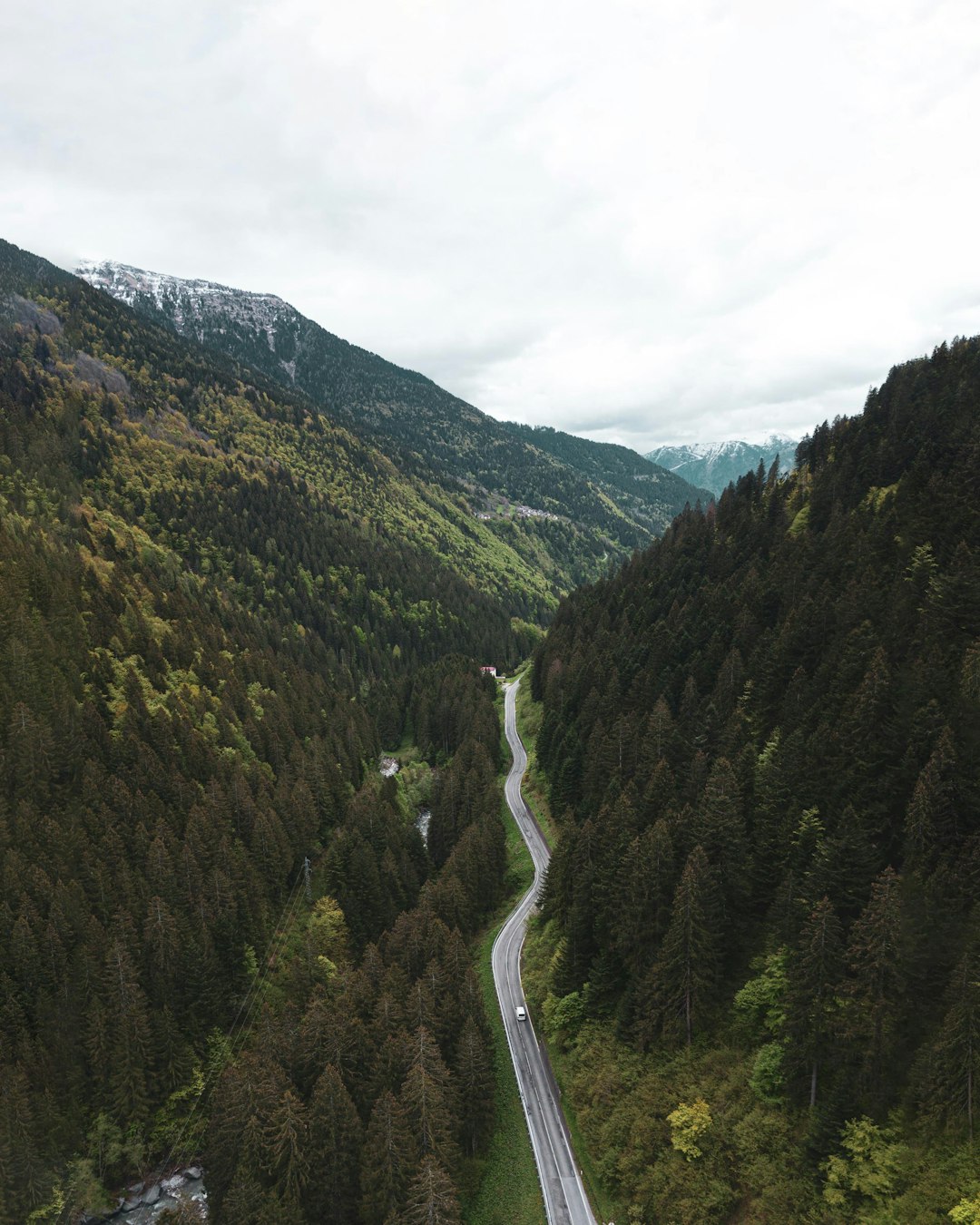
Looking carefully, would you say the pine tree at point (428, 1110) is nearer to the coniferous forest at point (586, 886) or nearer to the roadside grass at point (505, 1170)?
the coniferous forest at point (586, 886)

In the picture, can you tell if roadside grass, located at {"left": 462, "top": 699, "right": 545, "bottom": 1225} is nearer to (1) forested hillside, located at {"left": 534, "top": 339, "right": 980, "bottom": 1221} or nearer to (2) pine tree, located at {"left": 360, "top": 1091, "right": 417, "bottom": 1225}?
(1) forested hillside, located at {"left": 534, "top": 339, "right": 980, "bottom": 1221}

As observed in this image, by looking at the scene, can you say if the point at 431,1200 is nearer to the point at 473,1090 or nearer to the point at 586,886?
the point at 473,1090

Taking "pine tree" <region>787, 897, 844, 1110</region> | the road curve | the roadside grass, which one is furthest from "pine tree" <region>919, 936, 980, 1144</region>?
the roadside grass

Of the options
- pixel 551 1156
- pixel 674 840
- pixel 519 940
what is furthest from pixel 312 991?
pixel 674 840

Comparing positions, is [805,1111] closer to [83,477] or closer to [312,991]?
[312,991]

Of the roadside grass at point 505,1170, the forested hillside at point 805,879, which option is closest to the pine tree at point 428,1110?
the roadside grass at point 505,1170

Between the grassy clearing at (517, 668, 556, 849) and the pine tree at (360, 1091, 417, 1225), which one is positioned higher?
the grassy clearing at (517, 668, 556, 849)

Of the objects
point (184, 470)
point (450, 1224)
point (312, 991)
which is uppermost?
point (184, 470)
